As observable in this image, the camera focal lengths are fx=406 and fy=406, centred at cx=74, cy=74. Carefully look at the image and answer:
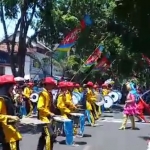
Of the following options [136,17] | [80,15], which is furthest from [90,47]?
[136,17]

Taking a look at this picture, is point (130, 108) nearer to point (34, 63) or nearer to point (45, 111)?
point (45, 111)

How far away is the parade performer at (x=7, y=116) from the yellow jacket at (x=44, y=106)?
203cm

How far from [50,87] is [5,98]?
7.44ft

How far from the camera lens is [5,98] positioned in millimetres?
5109

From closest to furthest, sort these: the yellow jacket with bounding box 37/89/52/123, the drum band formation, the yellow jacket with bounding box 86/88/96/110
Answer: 1. the drum band formation
2. the yellow jacket with bounding box 37/89/52/123
3. the yellow jacket with bounding box 86/88/96/110

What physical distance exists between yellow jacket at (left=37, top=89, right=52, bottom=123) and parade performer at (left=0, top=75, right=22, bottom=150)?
2028mm

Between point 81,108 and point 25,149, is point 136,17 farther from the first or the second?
point 81,108

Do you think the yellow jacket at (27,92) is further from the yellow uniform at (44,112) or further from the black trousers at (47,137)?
the black trousers at (47,137)

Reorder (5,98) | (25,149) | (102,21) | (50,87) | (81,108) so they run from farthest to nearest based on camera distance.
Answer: (102,21) → (81,108) → (25,149) → (50,87) → (5,98)

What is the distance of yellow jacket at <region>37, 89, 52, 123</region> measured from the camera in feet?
23.9

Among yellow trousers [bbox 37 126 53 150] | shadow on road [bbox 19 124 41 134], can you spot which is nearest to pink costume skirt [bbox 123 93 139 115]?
shadow on road [bbox 19 124 41 134]

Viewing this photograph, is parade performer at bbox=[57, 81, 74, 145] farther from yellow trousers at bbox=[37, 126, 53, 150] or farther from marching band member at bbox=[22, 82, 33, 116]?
marching band member at bbox=[22, 82, 33, 116]

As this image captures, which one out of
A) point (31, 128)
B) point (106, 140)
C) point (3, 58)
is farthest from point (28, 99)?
point (3, 58)

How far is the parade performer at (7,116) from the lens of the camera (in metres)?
5.08
